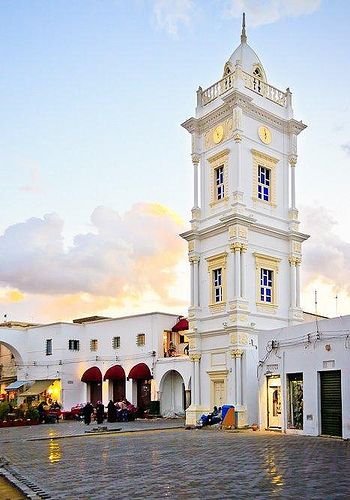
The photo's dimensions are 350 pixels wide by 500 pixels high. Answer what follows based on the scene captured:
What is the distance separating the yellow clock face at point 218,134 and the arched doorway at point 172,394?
54.4 feet

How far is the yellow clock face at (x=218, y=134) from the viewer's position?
34250mm

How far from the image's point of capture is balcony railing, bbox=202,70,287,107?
3403 centimetres

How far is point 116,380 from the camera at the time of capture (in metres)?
47.7

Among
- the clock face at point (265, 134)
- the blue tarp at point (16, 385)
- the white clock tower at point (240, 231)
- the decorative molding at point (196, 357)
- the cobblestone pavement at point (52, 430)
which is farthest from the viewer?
the blue tarp at point (16, 385)

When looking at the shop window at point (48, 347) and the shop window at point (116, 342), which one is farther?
the shop window at point (48, 347)

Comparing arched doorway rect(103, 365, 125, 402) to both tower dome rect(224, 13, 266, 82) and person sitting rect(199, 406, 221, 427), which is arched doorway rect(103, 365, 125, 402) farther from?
tower dome rect(224, 13, 266, 82)

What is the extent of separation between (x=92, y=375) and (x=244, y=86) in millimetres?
24519

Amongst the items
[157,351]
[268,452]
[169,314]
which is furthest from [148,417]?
[268,452]

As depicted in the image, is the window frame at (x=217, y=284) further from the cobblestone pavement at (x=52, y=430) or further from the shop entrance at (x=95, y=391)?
the shop entrance at (x=95, y=391)

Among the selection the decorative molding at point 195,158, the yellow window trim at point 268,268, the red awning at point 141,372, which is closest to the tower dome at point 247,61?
the decorative molding at point 195,158

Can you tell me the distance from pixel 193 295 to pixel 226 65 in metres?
12.4

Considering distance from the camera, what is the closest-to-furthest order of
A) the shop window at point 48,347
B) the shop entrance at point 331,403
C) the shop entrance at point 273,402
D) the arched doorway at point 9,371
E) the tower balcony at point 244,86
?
the shop entrance at point 331,403
the shop entrance at point 273,402
the tower balcony at point 244,86
the shop window at point 48,347
the arched doorway at point 9,371

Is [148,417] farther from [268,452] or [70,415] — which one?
[268,452]

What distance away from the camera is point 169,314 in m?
46.1
